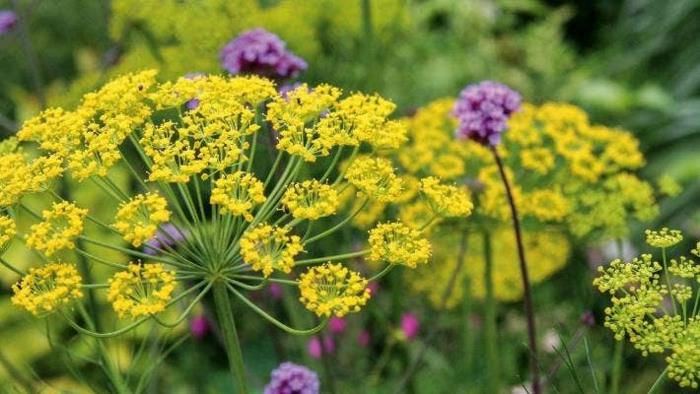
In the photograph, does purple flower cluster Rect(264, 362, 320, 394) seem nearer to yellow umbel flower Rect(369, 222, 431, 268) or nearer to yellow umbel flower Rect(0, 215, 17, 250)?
yellow umbel flower Rect(369, 222, 431, 268)

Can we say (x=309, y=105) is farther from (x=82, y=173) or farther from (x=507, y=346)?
(x=507, y=346)

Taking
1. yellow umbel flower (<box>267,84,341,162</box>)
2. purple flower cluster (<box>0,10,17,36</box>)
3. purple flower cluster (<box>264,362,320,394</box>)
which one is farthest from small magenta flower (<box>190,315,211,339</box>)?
yellow umbel flower (<box>267,84,341,162</box>)

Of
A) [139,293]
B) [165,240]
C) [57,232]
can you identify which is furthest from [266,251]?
[165,240]

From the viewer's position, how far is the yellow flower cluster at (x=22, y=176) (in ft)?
5.25

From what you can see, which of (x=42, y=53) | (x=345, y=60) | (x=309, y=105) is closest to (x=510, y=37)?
(x=345, y=60)

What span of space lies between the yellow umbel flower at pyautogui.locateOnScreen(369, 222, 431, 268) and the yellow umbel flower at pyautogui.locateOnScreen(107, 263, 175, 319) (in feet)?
1.10

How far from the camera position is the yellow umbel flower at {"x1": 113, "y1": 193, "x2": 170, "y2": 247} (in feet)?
4.87

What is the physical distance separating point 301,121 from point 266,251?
0.28m

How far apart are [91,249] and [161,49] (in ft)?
4.49

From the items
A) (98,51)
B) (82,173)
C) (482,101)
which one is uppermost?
(98,51)

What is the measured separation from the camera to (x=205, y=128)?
1620 mm

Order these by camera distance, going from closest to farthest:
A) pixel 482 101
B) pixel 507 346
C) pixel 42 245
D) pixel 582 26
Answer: pixel 42 245 < pixel 482 101 < pixel 507 346 < pixel 582 26

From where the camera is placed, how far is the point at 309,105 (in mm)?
1701

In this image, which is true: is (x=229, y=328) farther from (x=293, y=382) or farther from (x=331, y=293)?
(x=293, y=382)
